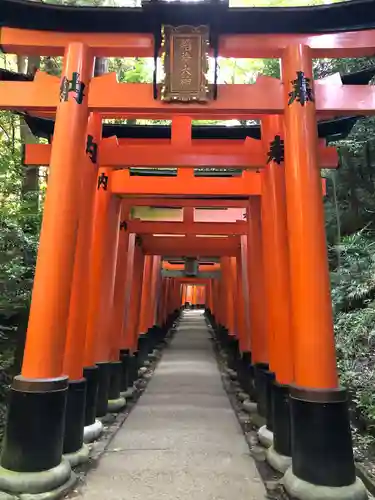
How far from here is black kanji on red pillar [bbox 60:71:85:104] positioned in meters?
4.39

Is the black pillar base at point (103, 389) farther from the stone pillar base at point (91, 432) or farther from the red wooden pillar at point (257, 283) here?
the red wooden pillar at point (257, 283)

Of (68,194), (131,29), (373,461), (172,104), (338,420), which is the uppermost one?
(131,29)

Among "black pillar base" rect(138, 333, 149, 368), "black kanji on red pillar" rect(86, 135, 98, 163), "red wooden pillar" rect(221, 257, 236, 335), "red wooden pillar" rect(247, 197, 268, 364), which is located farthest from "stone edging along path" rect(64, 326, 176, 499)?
"red wooden pillar" rect(221, 257, 236, 335)

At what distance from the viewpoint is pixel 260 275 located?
728 cm

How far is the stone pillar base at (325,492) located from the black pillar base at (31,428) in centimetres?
221

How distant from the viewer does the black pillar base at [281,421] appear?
445 cm

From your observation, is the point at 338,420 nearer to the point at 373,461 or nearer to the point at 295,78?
the point at 373,461

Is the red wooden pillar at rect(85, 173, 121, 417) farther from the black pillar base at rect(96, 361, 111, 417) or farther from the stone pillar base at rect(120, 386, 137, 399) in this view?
the stone pillar base at rect(120, 386, 137, 399)

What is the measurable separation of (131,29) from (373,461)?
5858mm

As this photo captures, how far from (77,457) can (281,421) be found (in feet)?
7.66

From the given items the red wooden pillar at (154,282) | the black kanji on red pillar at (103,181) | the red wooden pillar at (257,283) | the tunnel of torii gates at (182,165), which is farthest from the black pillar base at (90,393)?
the red wooden pillar at (154,282)

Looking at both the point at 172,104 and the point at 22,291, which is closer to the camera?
the point at 172,104

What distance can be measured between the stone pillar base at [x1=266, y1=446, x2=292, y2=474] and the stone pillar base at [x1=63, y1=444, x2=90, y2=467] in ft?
6.93

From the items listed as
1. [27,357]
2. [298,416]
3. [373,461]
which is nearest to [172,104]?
[27,357]
